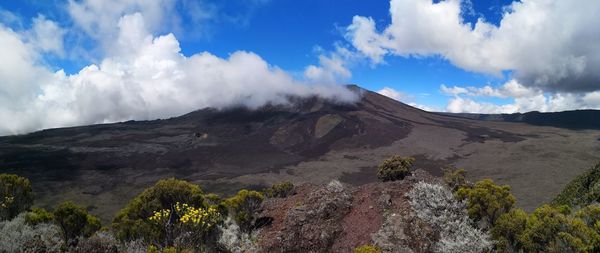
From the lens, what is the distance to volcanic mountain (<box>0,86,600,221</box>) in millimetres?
61562

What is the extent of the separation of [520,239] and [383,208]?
15.5ft

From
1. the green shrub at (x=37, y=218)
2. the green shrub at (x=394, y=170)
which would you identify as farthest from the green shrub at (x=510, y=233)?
the green shrub at (x=37, y=218)

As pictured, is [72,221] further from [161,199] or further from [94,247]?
[94,247]

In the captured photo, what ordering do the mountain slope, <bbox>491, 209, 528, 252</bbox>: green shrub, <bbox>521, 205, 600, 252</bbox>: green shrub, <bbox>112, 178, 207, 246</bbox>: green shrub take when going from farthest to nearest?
the mountain slope → <bbox>112, 178, 207, 246</bbox>: green shrub → <bbox>491, 209, 528, 252</bbox>: green shrub → <bbox>521, 205, 600, 252</bbox>: green shrub

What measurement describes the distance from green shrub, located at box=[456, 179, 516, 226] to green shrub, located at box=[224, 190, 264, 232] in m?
8.51

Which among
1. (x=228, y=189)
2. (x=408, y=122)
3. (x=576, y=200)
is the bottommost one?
(x=228, y=189)

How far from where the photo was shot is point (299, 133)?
9850cm

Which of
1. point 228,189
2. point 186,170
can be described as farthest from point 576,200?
point 186,170

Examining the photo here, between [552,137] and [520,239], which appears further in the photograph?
[552,137]

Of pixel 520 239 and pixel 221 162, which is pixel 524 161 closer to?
pixel 221 162

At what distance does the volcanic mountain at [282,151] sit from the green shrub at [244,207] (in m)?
33.1

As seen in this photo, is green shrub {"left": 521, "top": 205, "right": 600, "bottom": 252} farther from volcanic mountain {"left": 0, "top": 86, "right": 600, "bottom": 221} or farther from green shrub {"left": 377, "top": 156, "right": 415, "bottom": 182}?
volcanic mountain {"left": 0, "top": 86, "right": 600, "bottom": 221}

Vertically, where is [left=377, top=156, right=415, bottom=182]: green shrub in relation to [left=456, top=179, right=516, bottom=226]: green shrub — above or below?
above

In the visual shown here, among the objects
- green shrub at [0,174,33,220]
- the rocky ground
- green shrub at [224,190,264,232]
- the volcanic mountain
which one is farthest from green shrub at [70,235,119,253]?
the volcanic mountain
